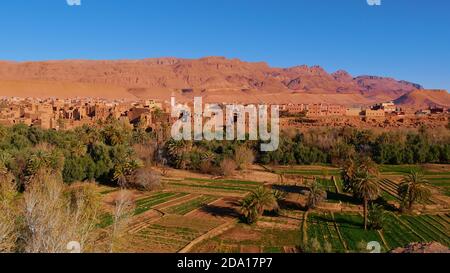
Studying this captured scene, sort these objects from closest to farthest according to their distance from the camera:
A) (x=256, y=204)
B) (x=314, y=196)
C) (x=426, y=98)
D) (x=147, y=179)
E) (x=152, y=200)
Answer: (x=256, y=204) → (x=314, y=196) → (x=152, y=200) → (x=147, y=179) → (x=426, y=98)

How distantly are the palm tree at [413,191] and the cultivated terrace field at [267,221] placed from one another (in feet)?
3.23

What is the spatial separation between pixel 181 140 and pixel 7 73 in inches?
5575

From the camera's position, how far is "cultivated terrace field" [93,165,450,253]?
23.6 m

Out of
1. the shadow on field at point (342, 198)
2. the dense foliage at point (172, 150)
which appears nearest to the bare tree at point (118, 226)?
the dense foliage at point (172, 150)

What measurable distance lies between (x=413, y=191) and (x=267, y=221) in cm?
1061

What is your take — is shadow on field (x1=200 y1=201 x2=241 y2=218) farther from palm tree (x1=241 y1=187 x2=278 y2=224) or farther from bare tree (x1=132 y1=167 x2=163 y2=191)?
bare tree (x1=132 y1=167 x2=163 y2=191)

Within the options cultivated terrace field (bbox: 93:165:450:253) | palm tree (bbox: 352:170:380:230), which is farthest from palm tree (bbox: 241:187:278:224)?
palm tree (bbox: 352:170:380:230)

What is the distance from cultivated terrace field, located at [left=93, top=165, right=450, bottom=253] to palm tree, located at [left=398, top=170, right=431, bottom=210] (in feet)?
3.23

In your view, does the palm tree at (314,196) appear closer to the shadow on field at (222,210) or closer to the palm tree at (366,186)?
the palm tree at (366,186)

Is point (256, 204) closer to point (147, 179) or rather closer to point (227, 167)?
point (147, 179)

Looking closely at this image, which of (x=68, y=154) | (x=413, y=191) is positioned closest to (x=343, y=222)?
(x=413, y=191)

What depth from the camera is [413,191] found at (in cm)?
3022

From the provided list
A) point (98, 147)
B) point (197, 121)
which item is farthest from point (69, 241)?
point (197, 121)

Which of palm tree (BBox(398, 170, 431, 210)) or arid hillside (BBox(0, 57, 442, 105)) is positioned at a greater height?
arid hillside (BBox(0, 57, 442, 105))
